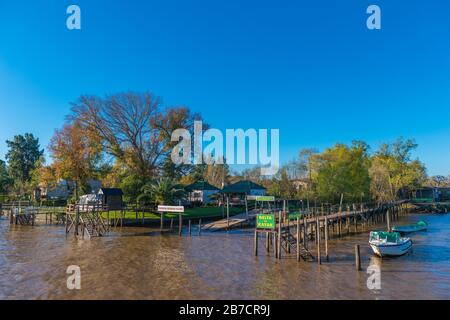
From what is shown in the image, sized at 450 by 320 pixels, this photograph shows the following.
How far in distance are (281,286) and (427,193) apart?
301 feet

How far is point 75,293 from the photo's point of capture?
46.9 feet

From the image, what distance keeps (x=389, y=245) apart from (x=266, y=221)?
8281mm

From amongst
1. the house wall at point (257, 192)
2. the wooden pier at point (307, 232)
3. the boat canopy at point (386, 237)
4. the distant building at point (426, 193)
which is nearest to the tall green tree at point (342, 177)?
the wooden pier at point (307, 232)

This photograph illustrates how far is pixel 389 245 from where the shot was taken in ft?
71.6

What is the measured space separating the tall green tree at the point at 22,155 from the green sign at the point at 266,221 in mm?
89557

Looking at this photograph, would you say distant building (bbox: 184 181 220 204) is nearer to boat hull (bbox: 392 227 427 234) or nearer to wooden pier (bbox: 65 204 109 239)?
wooden pier (bbox: 65 204 109 239)

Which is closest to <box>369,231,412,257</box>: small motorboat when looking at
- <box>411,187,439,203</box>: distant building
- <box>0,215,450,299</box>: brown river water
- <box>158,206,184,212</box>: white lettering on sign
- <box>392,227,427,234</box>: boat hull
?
<box>0,215,450,299</box>: brown river water

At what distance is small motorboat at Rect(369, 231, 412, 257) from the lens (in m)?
21.8

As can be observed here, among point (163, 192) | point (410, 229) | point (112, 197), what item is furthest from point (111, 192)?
point (410, 229)

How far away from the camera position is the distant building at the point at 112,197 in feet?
129

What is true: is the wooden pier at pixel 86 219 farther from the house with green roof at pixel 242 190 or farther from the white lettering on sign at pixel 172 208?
the house with green roof at pixel 242 190

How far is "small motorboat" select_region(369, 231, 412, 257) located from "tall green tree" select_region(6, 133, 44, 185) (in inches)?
3739

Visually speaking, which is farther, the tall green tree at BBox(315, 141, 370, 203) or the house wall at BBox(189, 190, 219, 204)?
the house wall at BBox(189, 190, 219, 204)
